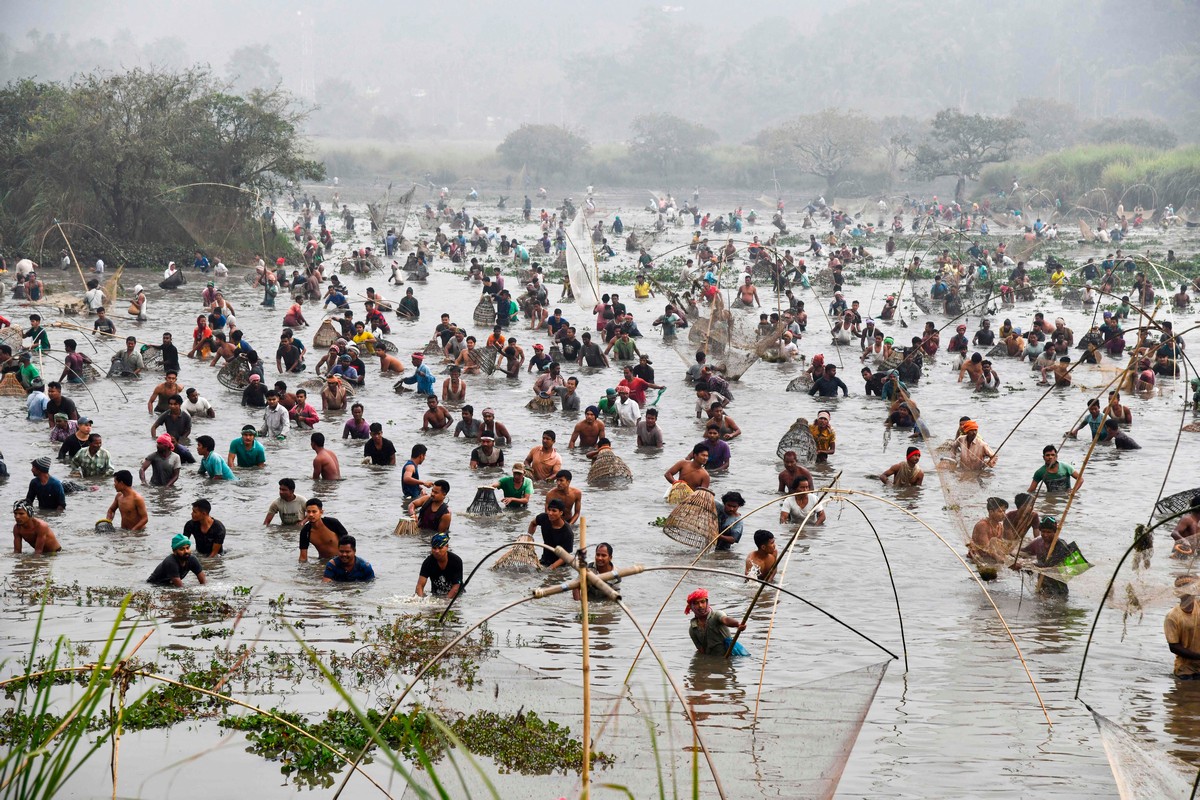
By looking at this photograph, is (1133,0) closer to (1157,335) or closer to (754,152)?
(754,152)

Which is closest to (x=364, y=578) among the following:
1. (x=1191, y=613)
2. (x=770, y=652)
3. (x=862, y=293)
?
(x=770, y=652)

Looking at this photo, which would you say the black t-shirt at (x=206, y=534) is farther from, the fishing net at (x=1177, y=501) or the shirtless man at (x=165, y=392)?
the fishing net at (x=1177, y=501)

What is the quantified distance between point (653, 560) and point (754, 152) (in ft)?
260

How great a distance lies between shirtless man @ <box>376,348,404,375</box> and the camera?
25.0 metres

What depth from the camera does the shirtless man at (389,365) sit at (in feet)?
82.2

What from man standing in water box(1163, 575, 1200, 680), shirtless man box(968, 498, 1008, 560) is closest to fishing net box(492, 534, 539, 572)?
shirtless man box(968, 498, 1008, 560)

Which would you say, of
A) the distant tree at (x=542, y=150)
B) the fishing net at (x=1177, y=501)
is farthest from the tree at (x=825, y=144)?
the fishing net at (x=1177, y=501)

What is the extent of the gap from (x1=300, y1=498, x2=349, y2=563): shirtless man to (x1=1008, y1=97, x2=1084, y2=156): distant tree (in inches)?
3221

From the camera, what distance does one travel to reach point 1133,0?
98562 millimetres

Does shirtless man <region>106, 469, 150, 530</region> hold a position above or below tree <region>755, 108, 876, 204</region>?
below

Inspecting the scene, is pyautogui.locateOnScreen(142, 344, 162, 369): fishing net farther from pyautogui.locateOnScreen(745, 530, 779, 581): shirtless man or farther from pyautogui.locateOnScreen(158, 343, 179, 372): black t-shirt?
pyautogui.locateOnScreen(745, 530, 779, 581): shirtless man

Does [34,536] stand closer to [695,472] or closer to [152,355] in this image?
[695,472]

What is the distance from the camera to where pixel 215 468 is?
16828 mm

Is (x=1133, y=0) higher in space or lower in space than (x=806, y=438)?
higher
